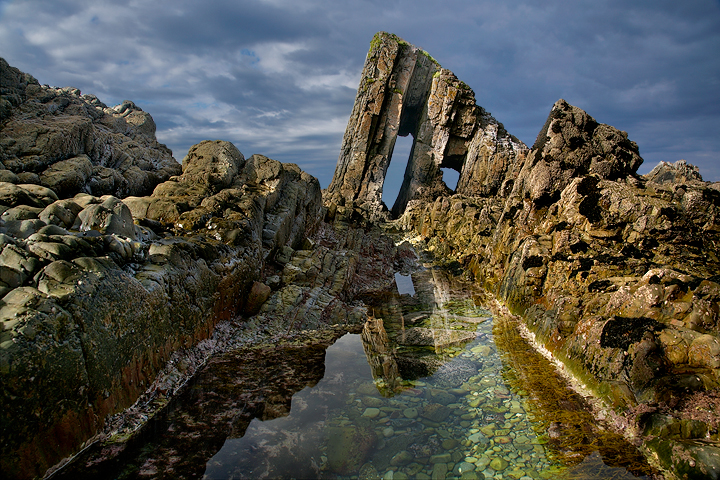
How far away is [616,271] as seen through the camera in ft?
38.1

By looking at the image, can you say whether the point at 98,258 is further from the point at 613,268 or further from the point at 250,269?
the point at 613,268

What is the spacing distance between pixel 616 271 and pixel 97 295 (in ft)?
43.7

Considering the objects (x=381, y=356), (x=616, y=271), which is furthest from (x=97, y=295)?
(x=616, y=271)

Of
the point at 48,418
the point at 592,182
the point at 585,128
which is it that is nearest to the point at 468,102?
the point at 585,128

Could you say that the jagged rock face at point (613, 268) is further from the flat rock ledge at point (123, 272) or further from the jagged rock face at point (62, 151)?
the jagged rock face at point (62, 151)

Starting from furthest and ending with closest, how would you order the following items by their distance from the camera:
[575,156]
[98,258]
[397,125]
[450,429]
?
[397,125], [575,156], [98,258], [450,429]

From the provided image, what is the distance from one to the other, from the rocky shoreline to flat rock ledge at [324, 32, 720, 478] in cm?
5

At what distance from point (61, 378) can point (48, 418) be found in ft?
1.77

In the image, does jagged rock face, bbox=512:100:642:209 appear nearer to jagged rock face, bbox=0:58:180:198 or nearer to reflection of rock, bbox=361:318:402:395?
reflection of rock, bbox=361:318:402:395

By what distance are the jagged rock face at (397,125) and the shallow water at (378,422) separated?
1478 inches

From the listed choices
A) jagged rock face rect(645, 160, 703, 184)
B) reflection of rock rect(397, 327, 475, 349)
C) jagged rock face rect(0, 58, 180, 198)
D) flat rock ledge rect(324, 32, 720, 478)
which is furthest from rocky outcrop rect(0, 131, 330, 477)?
jagged rock face rect(645, 160, 703, 184)

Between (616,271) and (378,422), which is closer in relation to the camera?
(378,422)

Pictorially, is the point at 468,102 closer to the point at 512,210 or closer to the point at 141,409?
the point at 512,210

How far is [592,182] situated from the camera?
1564 cm
